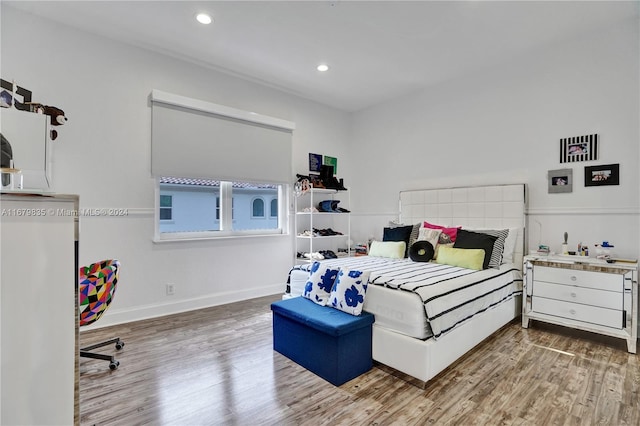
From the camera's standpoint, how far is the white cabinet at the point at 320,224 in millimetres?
4551

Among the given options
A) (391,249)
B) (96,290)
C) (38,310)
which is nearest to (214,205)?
(96,290)

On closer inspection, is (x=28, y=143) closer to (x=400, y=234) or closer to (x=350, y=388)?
(x=350, y=388)

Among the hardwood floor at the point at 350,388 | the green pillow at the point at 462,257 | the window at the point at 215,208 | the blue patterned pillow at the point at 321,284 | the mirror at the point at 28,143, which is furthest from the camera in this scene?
the window at the point at 215,208

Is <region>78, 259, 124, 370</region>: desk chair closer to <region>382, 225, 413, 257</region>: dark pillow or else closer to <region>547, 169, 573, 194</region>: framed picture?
<region>382, 225, 413, 257</region>: dark pillow

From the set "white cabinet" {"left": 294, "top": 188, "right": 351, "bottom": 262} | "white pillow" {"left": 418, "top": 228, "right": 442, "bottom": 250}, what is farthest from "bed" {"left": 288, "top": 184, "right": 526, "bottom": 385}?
"white cabinet" {"left": 294, "top": 188, "right": 351, "bottom": 262}

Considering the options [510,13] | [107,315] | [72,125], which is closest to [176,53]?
[72,125]

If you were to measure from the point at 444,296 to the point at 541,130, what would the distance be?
7.96ft

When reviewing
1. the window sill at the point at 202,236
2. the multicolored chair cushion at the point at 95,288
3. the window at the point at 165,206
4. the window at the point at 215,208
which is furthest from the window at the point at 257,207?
the multicolored chair cushion at the point at 95,288

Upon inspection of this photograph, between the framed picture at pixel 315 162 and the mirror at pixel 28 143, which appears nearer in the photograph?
the mirror at pixel 28 143

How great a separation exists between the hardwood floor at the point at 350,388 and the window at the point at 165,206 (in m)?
1.29

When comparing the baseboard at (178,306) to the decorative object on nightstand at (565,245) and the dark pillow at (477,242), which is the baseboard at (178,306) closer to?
the dark pillow at (477,242)

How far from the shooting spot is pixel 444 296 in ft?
7.41

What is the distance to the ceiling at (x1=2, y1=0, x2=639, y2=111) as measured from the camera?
2670 mm

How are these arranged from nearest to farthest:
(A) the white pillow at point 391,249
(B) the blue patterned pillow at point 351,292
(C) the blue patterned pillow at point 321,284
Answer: (B) the blue patterned pillow at point 351,292, (C) the blue patterned pillow at point 321,284, (A) the white pillow at point 391,249
